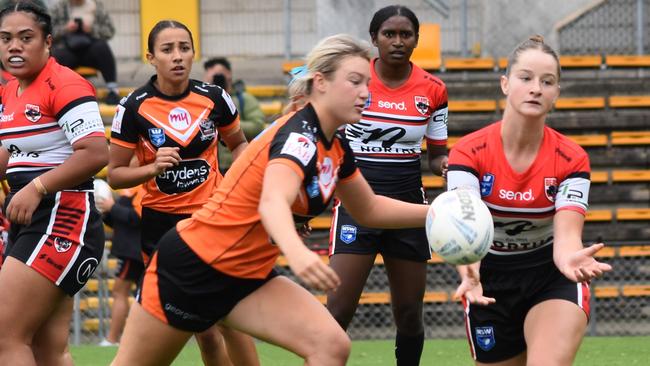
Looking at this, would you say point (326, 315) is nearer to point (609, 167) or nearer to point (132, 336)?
point (132, 336)

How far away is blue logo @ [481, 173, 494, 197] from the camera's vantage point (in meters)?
5.34

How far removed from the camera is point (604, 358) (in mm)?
9469

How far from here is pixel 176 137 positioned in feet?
21.7

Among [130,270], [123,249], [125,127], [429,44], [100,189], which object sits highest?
[429,44]

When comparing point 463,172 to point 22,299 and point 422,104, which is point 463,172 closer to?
point 422,104

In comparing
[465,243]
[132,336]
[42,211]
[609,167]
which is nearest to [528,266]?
[465,243]

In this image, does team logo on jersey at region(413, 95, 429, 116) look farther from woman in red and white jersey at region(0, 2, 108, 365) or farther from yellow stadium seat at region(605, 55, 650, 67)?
yellow stadium seat at region(605, 55, 650, 67)

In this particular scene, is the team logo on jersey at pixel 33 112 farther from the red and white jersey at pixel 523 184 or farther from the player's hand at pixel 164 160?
the red and white jersey at pixel 523 184

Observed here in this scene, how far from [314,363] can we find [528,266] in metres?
1.27

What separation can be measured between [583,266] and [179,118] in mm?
2651

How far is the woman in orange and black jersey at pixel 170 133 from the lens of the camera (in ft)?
21.7

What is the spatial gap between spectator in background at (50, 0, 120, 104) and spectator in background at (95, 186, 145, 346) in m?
3.04

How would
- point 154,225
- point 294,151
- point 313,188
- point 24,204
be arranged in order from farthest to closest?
point 154,225 < point 24,204 < point 313,188 < point 294,151

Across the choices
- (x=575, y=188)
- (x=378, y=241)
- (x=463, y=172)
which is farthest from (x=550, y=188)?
(x=378, y=241)
